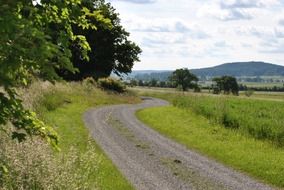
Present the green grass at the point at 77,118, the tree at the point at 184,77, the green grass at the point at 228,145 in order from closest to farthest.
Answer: the green grass at the point at 77,118 < the green grass at the point at 228,145 < the tree at the point at 184,77

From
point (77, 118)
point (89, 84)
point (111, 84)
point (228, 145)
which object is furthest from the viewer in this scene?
point (111, 84)

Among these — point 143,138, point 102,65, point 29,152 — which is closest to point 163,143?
point 143,138

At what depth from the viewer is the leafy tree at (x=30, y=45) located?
578 cm

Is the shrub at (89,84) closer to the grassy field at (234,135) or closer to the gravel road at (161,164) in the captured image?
the grassy field at (234,135)

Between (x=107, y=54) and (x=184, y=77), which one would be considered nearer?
(x=107, y=54)

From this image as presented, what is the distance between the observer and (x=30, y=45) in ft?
19.3

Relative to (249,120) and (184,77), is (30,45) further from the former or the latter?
(184,77)

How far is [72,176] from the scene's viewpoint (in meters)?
11.0

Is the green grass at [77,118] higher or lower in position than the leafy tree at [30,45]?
lower

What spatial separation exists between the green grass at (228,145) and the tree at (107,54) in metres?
46.0

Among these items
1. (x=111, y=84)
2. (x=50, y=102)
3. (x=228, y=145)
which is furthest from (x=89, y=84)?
(x=228, y=145)

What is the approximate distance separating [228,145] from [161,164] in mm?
5965

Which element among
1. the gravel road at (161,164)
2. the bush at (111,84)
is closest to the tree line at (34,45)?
the gravel road at (161,164)

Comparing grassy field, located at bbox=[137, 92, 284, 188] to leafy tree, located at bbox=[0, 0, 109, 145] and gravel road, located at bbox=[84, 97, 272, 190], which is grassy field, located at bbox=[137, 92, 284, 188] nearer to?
gravel road, located at bbox=[84, 97, 272, 190]
